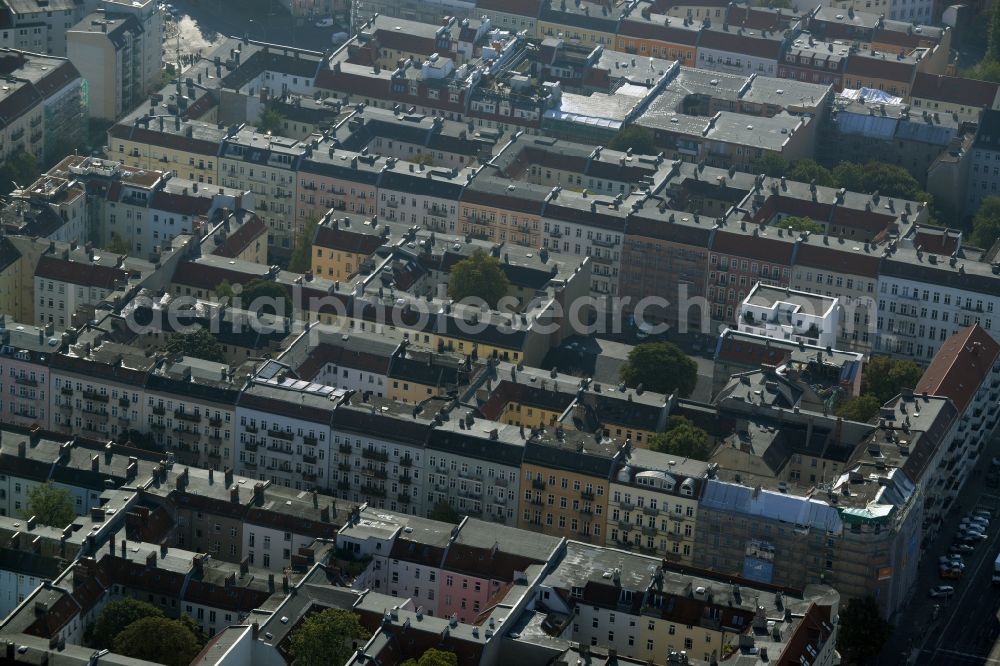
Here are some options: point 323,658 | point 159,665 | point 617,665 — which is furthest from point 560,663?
point 159,665

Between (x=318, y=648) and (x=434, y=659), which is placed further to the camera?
(x=318, y=648)

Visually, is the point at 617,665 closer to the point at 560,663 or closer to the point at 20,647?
the point at 560,663

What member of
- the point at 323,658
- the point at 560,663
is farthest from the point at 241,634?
the point at 560,663

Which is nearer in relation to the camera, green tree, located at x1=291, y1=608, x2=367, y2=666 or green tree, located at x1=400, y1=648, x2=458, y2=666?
green tree, located at x1=400, y1=648, x2=458, y2=666

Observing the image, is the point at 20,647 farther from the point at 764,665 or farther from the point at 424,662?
the point at 764,665

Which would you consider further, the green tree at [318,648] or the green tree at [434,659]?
the green tree at [318,648]

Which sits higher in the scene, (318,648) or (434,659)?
(434,659)
